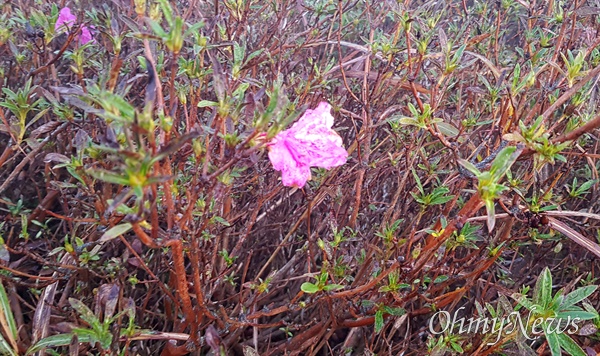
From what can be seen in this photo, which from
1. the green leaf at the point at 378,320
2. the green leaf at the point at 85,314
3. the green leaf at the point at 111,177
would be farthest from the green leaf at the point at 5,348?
the green leaf at the point at 378,320

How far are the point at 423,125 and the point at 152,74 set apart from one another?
66 cm

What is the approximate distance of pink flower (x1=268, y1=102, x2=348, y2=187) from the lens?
1028 millimetres

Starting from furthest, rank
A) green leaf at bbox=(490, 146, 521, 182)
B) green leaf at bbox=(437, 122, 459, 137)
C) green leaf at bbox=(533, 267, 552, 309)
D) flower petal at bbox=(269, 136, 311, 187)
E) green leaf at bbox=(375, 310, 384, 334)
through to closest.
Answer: green leaf at bbox=(437, 122, 459, 137) → green leaf at bbox=(375, 310, 384, 334) → green leaf at bbox=(533, 267, 552, 309) → flower petal at bbox=(269, 136, 311, 187) → green leaf at bbox=(490, 146, 521, 182)

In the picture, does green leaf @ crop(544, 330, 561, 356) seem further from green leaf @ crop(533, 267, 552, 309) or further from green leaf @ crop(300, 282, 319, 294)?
green leaf @ crop(300, 282, 319, 294)

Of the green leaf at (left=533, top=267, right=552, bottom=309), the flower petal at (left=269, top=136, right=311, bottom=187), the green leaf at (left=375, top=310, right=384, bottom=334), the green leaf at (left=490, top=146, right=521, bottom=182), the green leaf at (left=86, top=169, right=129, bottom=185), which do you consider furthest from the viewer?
the green leaf at (left=375, top=310, right=384, bottom=334)

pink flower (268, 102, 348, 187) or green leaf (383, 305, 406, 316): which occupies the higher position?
pink flower (268, 102, 348, 187)

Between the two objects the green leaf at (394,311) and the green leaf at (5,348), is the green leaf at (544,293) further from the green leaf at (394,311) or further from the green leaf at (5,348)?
the green leaf at (5,348)

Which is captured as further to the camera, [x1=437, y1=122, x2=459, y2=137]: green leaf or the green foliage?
[x1=437, y1=122, x2=459, y2=137]: green leaf

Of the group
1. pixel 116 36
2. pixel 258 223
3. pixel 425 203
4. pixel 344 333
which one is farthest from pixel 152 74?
pixel 344 333

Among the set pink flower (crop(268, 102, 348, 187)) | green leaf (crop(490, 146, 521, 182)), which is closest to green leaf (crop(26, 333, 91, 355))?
pink flower (crop(268, 102, 348, 187))

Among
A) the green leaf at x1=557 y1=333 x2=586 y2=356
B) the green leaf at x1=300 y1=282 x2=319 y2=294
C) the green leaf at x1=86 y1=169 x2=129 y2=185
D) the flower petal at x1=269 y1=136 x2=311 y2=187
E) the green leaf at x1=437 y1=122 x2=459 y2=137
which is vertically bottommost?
the green leaf at x1=557 y1=333 x2=586 y2=356

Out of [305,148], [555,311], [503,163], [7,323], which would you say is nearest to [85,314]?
[7,323]

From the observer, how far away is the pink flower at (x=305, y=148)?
103cm

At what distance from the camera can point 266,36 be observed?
184 cm
